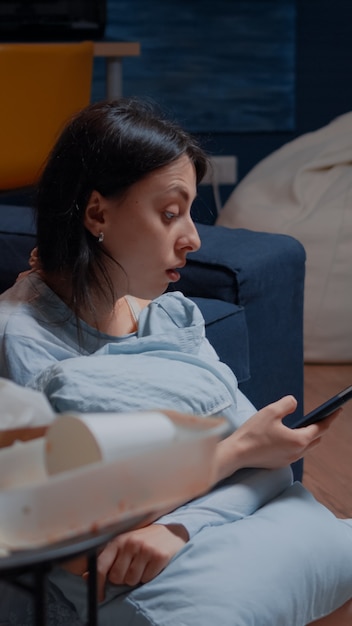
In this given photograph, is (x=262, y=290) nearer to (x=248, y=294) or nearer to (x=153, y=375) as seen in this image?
(x=248, y=294)

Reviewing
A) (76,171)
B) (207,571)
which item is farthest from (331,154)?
(207,571)

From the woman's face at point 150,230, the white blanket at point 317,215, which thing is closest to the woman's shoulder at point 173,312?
the woman's face at point 150,230

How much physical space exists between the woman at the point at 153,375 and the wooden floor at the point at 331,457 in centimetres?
91

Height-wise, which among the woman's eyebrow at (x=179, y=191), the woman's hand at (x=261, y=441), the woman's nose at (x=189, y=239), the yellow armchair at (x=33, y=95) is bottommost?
the yellow armchair at (x=33, y=95)

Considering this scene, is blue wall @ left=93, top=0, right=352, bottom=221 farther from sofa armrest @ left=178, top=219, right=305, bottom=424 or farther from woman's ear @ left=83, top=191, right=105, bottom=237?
woman's ear @ left=83, top=191, right=105, bottom=237

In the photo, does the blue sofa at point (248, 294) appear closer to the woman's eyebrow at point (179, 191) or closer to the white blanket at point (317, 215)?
the woman's eyebrow at point (179, 191)

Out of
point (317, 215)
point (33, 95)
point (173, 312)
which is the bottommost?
point (317, 215)

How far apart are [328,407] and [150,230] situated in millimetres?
306

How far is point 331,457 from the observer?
103 inches

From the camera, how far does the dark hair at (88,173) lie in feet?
4.60

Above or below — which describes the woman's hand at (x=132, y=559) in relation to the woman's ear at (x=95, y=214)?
below

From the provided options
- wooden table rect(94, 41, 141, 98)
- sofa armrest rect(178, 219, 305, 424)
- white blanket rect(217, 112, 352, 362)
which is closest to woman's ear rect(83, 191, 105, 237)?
sofa armrest rect(178, 219, 305, 424)

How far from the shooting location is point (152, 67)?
4.57 metres

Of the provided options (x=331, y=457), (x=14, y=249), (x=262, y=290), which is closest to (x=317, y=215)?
(x=331, y=457)
